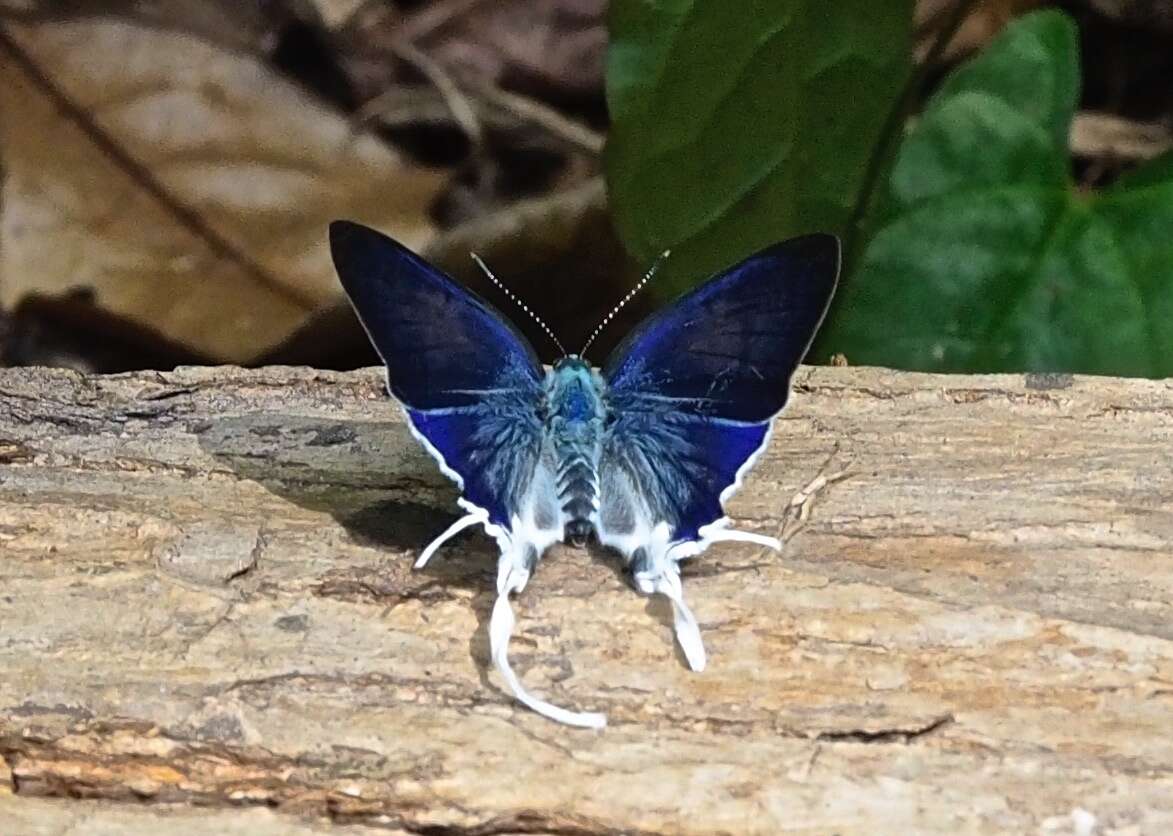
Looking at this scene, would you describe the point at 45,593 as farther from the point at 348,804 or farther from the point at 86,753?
the point at 348,804

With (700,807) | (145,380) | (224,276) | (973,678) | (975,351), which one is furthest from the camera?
(224,276)

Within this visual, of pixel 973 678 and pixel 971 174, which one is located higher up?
pixel 971 174

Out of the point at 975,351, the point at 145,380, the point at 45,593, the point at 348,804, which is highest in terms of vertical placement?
the point at 975,351

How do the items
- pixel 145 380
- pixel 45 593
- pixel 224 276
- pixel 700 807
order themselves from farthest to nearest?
pixel 224 276 < pixel 145 380 < pixel 45 593 < pixel 700 807

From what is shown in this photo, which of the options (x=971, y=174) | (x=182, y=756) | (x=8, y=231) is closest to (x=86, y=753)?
(x=182, y=756)

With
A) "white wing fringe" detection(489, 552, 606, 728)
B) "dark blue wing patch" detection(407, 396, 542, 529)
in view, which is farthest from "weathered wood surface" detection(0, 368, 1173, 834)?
"dark blue wing patch" detection(407, 396, 542, 529)

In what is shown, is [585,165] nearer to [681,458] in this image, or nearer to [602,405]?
[602,405]

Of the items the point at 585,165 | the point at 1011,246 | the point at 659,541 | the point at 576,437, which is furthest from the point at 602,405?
the point at 585,165
